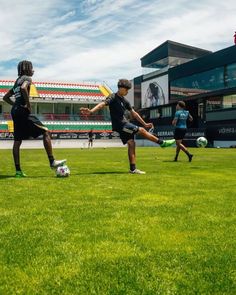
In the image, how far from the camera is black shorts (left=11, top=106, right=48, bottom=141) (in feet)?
25.9

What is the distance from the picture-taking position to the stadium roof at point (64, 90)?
212ft

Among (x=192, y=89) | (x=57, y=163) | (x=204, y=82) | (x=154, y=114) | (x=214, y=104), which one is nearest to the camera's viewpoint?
(x=57, y=163)

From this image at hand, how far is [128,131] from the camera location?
891cm

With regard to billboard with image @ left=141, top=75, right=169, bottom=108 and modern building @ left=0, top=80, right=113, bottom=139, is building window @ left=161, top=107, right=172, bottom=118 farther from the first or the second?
modern building @ left=0, top=80, right=113, bottom=139

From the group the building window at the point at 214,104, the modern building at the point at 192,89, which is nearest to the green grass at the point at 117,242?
the modern building at the point at 192,89

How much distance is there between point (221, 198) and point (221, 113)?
131 ft

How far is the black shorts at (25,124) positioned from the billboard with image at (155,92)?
166 feet

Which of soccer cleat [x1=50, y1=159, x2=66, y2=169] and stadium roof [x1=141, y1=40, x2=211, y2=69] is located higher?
stadium roof [x1=141, y1=40, x2=211, y2=69]

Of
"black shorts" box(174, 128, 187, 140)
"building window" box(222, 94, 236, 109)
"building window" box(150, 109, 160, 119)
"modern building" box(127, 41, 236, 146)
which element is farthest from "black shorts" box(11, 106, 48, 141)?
"building window" box(150, 109, 160, 119)

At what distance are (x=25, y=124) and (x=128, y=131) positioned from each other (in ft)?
7.23

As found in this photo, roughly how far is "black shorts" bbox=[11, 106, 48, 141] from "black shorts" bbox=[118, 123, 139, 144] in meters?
1.80

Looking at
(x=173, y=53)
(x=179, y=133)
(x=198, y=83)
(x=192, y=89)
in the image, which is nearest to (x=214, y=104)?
(x=198, y=83)

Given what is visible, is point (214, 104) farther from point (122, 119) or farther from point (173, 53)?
point (122, 119)

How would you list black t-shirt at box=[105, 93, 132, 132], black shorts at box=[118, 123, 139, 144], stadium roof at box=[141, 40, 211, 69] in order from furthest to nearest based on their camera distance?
1. stadium roof at box=[141, 40, 211, 69]
2. black t-shirt at box=[105, 93, 132, 132]
3. black shorts at box=[118, 123, 139, 144]
